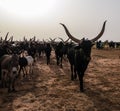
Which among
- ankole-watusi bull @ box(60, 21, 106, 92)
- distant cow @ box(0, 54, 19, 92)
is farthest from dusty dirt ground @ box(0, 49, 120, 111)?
ankole-watusi bull @ box(60, 21, 106, 92)

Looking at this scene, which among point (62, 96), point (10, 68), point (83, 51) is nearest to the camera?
point (62, 96)

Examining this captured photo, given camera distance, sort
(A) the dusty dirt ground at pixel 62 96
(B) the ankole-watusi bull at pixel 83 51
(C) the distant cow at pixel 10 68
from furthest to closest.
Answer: (C) the distant cow at pixel 10 68
(B) the ankole-watusi bull at pixel 83 51
(A) the dusty dirt ground at pixel 62 96

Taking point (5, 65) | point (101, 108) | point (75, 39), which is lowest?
point (101, 108)

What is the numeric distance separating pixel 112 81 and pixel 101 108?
19.7 ft

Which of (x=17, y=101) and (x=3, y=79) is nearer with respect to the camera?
(x=17, y=101)

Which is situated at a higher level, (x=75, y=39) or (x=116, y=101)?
(x=75, y=39)

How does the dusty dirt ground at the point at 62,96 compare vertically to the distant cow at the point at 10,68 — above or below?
below

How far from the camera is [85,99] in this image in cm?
1184

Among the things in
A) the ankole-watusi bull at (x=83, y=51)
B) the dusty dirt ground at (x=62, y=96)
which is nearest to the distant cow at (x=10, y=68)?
the dusty dirt ground at (x=62, y=96)

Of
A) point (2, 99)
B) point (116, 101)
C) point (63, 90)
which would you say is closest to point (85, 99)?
point (116, 101)

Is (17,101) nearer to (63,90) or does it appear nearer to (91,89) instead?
(63,90)

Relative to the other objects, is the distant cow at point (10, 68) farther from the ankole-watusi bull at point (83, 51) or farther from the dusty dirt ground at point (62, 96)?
the ankole-watusi bull at point (83, 51)

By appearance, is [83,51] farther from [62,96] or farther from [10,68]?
[10,68]

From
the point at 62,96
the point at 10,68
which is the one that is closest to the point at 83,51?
the point at 62,96
